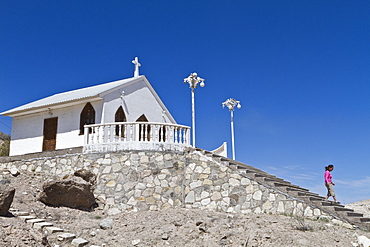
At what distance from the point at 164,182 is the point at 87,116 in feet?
17.9

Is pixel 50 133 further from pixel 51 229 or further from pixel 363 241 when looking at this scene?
pixel 363 241

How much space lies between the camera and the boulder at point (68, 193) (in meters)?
11.1

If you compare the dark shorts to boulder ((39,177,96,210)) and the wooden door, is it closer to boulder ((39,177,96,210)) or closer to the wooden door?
boulder ((39,177,96,210))

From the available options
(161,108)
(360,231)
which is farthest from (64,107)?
(360,231)

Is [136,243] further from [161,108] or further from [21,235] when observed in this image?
[161,108]

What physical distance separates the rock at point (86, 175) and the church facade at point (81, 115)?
1.73 m

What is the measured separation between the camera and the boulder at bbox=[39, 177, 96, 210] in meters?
11.1

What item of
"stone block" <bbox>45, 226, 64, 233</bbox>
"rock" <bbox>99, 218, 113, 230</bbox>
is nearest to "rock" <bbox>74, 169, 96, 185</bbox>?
"rock" <bbox>99, 218, 113, 230</bbox>

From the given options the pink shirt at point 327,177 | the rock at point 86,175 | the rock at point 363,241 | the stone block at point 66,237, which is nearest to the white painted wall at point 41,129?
the rock at point 86,175

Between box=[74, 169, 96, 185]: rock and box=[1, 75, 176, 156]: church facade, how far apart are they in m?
1.73

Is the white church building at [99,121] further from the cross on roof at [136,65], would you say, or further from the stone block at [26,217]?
the stone block at [26,217]

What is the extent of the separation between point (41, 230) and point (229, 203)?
5.90 m

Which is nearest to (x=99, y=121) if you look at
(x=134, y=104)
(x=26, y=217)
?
(x=134, y=104)

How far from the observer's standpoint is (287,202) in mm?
11023
